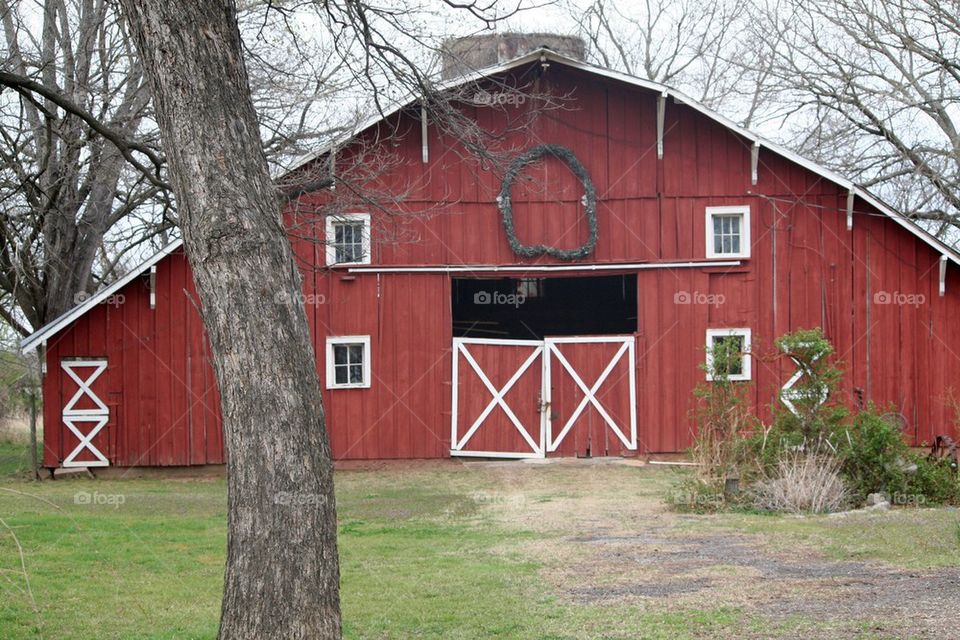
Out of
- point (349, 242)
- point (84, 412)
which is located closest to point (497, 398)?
point (349, 242)

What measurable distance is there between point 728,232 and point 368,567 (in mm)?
11321

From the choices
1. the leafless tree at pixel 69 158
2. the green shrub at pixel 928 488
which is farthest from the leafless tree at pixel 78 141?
the green shrub at pixel 928 488

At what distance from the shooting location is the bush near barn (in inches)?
526

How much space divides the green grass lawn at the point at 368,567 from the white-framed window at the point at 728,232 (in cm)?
434

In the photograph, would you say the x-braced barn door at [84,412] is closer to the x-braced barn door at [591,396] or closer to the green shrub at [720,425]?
the x-braced barn door at [591,396]

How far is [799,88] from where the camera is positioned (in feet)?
81.8

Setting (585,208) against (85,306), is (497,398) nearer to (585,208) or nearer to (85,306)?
(585,208)

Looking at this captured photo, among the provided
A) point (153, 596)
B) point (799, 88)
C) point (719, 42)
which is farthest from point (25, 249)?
point (719, 42)

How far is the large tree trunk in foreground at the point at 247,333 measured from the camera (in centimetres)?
609

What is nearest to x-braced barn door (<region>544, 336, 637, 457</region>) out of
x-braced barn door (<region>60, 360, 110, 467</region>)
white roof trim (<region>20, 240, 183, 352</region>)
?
white roof trim (<region>20, 240, 183, 352</region>)

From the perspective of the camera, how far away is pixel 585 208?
19.7m

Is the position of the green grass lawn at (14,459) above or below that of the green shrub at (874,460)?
below

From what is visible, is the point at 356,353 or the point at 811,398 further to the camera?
the point at 356,353

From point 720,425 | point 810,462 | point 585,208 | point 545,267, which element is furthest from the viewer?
point 585,208
